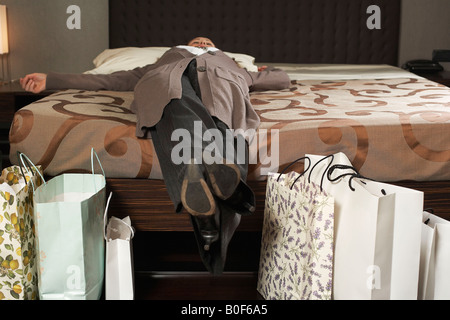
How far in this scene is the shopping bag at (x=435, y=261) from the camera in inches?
54.1

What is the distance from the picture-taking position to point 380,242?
1304 mm

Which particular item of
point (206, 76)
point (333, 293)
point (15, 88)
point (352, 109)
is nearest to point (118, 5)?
point (15, 88)

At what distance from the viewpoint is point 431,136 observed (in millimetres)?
1758

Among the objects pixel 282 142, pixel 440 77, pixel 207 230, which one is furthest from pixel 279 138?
pixel 440 77

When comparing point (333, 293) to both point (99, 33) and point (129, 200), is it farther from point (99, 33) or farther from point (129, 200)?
point (99, 33)

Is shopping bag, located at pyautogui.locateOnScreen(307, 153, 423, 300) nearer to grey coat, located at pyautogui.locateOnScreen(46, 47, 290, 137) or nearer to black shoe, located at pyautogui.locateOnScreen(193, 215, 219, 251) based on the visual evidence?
black shoe, located at pyautogui.locateOnScreen(193, 215, 219, 251)

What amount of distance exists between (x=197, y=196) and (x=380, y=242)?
48 centimetres

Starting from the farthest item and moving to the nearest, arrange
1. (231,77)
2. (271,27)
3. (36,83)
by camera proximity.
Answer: (271,27) < (36,83) < (231,77)

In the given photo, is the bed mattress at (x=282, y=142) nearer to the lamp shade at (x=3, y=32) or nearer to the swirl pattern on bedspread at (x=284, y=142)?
the swirl pattern on bedspread at (x=284, y=142)

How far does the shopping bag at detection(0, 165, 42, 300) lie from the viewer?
1.43 meters

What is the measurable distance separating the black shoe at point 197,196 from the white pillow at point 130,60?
4.97 feet

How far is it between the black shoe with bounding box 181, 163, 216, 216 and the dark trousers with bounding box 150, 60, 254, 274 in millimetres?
83

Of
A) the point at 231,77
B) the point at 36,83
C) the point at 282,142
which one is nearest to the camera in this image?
the point at 282,142

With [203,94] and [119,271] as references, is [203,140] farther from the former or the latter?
[119,271]
